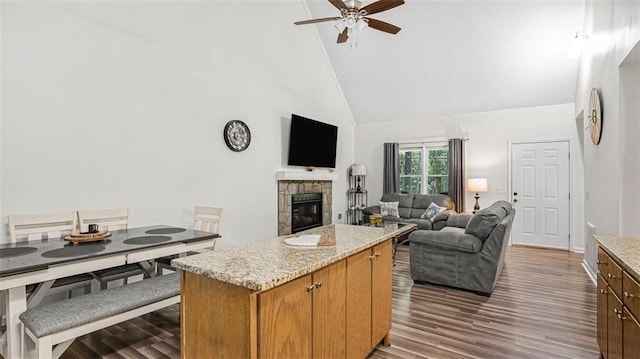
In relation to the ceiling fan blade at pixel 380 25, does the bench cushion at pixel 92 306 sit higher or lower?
lower

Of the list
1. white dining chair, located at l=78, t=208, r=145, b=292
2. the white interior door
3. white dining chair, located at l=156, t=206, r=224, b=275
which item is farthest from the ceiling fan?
the white interior door

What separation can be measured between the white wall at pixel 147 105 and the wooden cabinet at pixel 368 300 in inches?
109

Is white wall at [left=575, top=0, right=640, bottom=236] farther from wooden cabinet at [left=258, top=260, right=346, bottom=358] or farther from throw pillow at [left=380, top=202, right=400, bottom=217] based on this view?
throw pillow at [left=380, top=202, right=400, bottom=217]

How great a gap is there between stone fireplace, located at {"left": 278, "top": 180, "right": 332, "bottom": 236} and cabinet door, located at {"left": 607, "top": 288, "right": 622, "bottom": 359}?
4418 millimetres

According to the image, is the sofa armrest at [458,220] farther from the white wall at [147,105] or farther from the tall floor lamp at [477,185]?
the white wall at [147,105]

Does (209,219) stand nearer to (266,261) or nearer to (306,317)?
(266,261)

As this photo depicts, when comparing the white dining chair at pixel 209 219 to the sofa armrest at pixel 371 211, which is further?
the sofa armrest at pixel 371 211

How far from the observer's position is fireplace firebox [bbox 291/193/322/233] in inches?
241

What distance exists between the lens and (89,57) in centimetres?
341

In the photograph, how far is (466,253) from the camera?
3789mm

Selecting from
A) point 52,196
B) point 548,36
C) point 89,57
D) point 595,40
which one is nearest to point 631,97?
point 595,40

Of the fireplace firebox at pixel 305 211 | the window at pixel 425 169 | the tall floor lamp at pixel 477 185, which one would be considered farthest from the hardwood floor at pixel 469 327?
the window at pixel 425 169

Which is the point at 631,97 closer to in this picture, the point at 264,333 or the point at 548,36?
the point at 548,36

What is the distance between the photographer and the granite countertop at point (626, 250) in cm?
162
